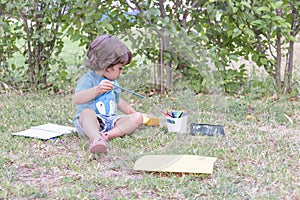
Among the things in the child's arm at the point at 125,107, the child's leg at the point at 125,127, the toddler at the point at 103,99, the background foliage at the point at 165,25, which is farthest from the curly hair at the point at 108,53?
the background foliage at the point at 165,25

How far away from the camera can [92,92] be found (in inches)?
121

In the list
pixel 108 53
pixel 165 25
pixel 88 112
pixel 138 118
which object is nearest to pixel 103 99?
pixel 88 112

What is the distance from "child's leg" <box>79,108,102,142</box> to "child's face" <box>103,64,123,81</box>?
28 cm

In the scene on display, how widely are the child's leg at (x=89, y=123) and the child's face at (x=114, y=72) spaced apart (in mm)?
284

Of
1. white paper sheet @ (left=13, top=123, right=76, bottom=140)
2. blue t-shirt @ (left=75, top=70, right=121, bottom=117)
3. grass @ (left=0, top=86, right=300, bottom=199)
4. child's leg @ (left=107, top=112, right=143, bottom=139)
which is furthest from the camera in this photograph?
white paper sheet @ (left=13, top=123, right=76, bottom=140)

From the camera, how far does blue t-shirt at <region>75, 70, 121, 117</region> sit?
10.1ft

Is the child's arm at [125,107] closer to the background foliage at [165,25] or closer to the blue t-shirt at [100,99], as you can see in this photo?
the blue t-shirt at [100,99]

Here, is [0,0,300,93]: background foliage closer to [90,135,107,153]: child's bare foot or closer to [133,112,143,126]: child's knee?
[133,112,143,126]: child's knee

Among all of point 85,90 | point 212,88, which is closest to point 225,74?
point 212,88

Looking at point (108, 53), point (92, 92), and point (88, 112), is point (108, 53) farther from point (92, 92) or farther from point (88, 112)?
point (88, 112)

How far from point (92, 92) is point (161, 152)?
1.82 feet

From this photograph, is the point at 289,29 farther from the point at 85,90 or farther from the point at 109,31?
the point at 85,90

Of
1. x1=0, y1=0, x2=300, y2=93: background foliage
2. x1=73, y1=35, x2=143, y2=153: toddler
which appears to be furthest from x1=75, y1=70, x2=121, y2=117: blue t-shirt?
x1=0, y1=0, x2=300, y2=93: background foliage

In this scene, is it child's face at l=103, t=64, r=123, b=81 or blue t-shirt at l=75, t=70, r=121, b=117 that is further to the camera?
blue t-shirt at l=75, t=70, r=121, b=117
